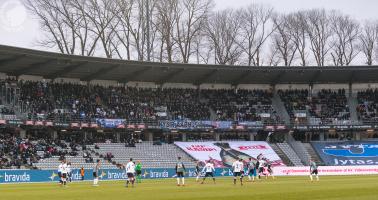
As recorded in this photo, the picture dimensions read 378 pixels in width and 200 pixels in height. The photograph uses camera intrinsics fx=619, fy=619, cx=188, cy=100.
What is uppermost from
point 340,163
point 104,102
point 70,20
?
point 70,20

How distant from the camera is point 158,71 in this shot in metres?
74.9

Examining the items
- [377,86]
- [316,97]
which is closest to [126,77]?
[316,97]

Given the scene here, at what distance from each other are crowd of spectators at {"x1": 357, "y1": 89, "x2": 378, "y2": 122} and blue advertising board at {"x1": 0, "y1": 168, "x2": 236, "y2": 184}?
1000 inches

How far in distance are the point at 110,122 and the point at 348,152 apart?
31.0 metres

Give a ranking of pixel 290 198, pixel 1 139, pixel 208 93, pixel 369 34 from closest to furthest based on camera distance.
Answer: pixel 290 198 < pixel 1 139 < pixel 208 93 < pixel 369 34

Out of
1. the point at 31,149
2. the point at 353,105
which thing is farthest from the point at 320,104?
the point at 31,149

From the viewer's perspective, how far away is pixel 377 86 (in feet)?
281

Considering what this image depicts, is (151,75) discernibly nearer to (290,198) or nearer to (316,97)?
(316,97)

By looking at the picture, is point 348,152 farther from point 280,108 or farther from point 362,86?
point 362,86

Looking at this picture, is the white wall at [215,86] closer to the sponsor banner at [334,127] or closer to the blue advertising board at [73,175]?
the sponsor banner at [334,127]

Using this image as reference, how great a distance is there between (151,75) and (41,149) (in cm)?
1991

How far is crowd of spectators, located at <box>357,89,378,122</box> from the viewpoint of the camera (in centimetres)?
8081

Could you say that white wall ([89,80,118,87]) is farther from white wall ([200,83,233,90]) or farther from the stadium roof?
white wall ([200,83,233,90])

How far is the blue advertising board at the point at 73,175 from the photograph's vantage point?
5078cm
